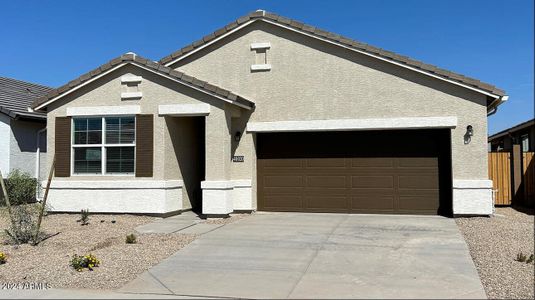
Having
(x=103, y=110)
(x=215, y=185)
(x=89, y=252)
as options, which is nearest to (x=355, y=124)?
(x=215, y=185)

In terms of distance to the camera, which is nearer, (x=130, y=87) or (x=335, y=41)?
(x=130, y=87)

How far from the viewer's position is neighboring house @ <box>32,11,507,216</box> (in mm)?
13125

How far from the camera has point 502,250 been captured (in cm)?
872

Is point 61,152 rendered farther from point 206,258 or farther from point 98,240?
point 206,258

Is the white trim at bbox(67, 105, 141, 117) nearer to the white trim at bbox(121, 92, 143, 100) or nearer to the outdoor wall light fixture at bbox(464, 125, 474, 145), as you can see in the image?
the white trim at bbox(121, 92, 143, 100)

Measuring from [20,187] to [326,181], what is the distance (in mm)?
10361

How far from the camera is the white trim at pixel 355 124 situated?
13.2m

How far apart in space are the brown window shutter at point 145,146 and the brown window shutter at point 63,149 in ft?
7.15

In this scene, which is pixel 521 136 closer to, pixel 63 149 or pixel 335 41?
pixel 335 41

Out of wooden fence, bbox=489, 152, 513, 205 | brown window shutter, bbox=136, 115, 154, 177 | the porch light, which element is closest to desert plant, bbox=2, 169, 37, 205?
brown window shutter, bbox=136, 115, 154, 177

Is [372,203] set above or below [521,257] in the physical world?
above

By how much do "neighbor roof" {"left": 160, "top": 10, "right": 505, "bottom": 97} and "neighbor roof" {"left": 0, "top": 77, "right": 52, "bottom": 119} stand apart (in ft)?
20.0

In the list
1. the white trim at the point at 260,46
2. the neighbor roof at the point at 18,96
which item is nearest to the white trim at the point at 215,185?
the white trim at the point at 260,46

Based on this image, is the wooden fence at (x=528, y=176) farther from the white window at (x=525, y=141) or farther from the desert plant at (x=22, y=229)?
the desert plant at (x=22, y=229)
